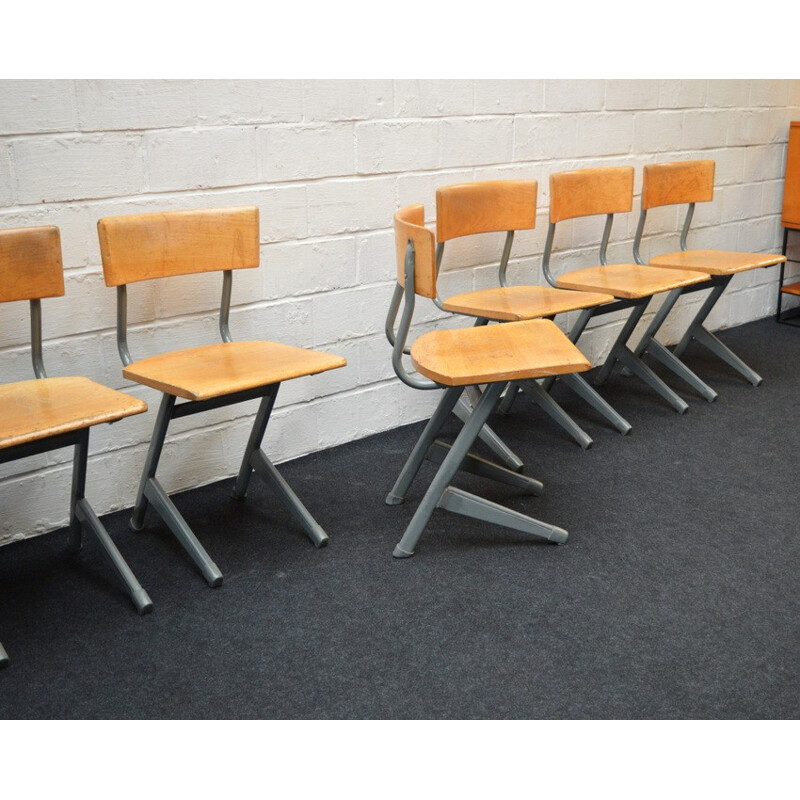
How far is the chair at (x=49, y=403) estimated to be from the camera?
196 cm

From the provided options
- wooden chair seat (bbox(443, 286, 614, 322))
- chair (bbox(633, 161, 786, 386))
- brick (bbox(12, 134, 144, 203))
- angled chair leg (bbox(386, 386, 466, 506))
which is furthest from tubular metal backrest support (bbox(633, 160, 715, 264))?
brick (bbox(12, 134, 144, 203))

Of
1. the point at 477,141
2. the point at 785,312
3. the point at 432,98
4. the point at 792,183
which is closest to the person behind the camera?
the point at 432,98

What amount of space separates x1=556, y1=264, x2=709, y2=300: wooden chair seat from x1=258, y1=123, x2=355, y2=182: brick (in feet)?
3.03

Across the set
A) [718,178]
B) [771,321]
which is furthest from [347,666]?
[771,321]

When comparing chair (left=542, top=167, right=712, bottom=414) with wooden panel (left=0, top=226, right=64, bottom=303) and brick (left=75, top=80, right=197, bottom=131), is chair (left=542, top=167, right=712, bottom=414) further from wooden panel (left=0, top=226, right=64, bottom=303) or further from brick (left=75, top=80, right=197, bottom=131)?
A: wooden panel (left=0, top=226, right=64, bottom=303)

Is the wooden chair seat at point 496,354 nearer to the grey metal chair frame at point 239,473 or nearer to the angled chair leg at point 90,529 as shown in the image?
the grey metal chair frame at point 239,473

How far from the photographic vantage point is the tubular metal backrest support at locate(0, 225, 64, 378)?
221 centimetres

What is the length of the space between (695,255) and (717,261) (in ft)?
0.50

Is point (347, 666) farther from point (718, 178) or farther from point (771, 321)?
point (771, 321)

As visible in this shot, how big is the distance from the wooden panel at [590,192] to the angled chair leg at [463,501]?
1.21 m

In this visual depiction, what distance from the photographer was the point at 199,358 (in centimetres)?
241

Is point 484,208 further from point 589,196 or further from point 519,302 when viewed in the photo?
point 589,196

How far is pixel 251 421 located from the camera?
2.96 meters

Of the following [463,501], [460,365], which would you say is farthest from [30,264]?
[463,501]
